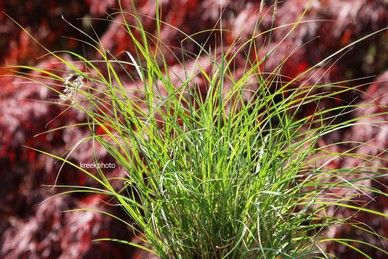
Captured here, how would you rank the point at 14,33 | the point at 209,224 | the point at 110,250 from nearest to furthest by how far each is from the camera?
the point at 209,224, the point at 110,250, the point at 14,33

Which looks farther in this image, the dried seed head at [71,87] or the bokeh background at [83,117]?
the bokeh background at [83,117]

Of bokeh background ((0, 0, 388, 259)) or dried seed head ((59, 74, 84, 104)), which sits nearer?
dried seed head ((59, 74, 84, 104))

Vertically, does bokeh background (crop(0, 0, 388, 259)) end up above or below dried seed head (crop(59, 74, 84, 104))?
below

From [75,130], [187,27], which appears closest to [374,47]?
[187,27]

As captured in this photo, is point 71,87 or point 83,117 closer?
point 71,87

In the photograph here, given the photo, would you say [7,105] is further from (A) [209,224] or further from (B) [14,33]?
(A) [209,224]

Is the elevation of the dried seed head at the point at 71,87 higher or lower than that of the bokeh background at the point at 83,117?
higher

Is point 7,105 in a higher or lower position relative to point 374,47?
higher

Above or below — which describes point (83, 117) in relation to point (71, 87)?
below
